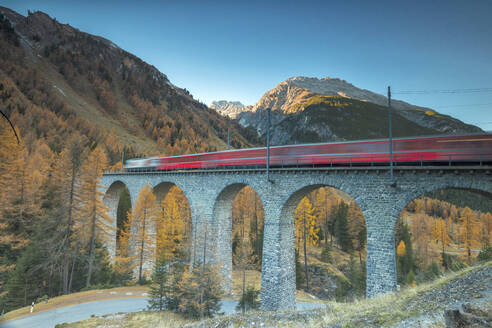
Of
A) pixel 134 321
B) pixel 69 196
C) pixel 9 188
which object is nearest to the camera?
pixel 134 321

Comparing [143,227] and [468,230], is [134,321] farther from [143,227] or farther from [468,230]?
[468,230]

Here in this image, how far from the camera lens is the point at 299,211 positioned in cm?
2927

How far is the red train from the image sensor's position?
11656 mm

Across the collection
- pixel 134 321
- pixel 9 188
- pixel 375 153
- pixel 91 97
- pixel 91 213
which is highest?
pixel 91 97

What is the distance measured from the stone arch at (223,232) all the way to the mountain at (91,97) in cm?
4108

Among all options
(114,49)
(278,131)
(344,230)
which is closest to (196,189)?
(344,230)

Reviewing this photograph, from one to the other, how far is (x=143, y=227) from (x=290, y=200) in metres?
15.8

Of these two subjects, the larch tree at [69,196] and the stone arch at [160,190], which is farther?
the stone arch at [160,190]

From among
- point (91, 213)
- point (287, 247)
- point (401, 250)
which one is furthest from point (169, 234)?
point (401, 250)

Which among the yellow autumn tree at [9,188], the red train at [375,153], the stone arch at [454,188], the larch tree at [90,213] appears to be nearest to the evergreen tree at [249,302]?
the red train at [375,153]

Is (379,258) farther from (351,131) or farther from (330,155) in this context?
(351,131)

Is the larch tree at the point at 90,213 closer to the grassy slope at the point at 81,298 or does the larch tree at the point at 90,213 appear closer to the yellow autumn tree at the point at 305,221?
the grassy slope at the point at 81,298

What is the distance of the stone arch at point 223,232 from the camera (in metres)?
21.3

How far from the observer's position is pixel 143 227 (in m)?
24.7
